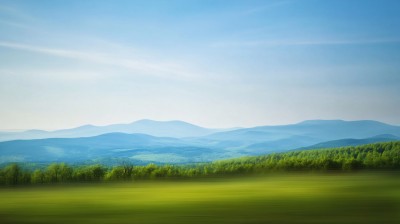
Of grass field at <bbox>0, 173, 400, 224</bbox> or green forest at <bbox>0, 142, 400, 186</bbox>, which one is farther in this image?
green forest at <bbox>0, 142, 400, 186</bbox>

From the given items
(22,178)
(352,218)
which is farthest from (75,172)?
(352,218)

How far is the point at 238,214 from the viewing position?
14.3m

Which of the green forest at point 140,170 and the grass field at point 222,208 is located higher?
the green forest at point 140,170

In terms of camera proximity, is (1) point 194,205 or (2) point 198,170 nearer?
(1) point 194,205

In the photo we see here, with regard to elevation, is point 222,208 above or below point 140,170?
below

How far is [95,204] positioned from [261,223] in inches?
307

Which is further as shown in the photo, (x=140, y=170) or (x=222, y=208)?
(x=140, y=170)

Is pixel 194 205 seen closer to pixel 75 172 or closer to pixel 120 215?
pixel 120 215

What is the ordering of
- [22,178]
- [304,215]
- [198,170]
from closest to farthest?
[304,215] < [22,178] < [198,170]

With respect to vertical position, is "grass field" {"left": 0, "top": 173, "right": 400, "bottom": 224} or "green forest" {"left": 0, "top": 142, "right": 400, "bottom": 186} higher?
"green forest" {"left": 0, "top": 142, "right": 400, "bottom": 186}

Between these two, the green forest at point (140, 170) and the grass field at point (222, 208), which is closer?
the grass field at point (222, 208)

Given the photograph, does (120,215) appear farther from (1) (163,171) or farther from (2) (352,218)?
(1) (163,171)

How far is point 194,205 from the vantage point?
16.6 m

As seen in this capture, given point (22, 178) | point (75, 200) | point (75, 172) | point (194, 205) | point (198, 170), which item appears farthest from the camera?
point (198, 170)
